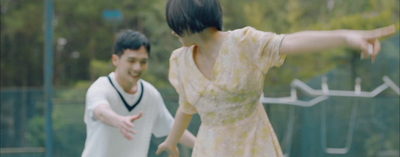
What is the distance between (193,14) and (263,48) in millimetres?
304

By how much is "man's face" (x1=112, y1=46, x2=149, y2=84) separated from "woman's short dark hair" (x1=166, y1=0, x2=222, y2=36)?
149 cm

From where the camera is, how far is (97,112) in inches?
145

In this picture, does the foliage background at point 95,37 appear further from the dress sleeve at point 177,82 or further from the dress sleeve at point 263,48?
the dress sleeve at point 263,48

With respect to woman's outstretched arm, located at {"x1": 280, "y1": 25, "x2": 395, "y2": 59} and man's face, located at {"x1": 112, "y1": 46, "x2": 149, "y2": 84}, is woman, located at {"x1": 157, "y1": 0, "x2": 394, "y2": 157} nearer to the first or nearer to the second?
woman's outstretched arm, located at {"x1": 280, "y1": 25, "x2": 395, "y2": 59}

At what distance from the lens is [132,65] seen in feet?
13.5

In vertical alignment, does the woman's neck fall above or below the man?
above

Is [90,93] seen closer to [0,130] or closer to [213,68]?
[213,68]

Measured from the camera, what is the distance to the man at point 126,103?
404 centimetres

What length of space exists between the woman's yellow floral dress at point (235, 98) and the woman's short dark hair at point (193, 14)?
0.10m

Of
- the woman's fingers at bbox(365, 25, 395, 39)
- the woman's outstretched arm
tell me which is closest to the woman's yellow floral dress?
the woman's outstretched arm

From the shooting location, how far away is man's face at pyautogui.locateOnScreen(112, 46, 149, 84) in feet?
13.4

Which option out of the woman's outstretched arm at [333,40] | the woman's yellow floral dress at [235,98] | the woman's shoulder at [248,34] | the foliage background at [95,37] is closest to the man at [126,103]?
the woman's yellow floral dress at [235,98]

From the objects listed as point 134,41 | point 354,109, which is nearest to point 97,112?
point 134,41

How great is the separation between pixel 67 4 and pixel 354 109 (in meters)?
12.9
